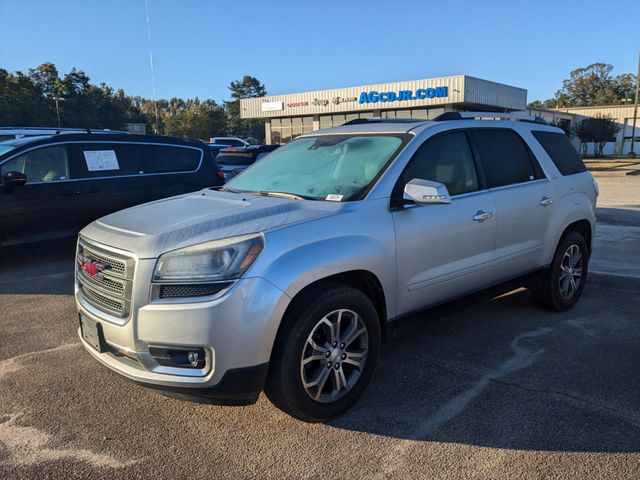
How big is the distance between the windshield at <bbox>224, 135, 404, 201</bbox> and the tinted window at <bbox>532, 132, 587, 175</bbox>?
2024 mm

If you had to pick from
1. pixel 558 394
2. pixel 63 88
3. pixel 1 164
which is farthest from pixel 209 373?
pixel 63 88

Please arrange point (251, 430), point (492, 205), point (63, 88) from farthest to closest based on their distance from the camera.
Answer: point (63, 88) < point (492, 205) < point (251, 430)

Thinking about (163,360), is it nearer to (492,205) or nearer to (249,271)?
(249,271)

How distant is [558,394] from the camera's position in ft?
11.6

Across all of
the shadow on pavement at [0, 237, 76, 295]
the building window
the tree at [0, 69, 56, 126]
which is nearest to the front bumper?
the shadow on pavement at [0, 237, 76, 295]

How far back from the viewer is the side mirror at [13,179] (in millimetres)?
6824

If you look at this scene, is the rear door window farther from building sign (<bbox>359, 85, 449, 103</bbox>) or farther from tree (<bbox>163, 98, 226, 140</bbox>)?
tree (<bbox>163, 98, 226, 140</bbox>)

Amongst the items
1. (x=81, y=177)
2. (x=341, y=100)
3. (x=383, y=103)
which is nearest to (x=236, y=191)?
(x=81, y=177)

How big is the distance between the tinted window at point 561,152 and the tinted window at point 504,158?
377 mm

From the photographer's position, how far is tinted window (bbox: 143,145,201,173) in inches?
332

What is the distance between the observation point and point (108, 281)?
3.10 meters

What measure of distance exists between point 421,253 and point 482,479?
4.94ft

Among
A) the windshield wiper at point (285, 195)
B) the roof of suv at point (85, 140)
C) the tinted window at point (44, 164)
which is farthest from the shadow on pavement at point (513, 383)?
the roof of suv at point (85, 140)

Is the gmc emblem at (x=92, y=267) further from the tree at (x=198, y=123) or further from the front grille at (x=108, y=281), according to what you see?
the tree at (x=198, y=123)
